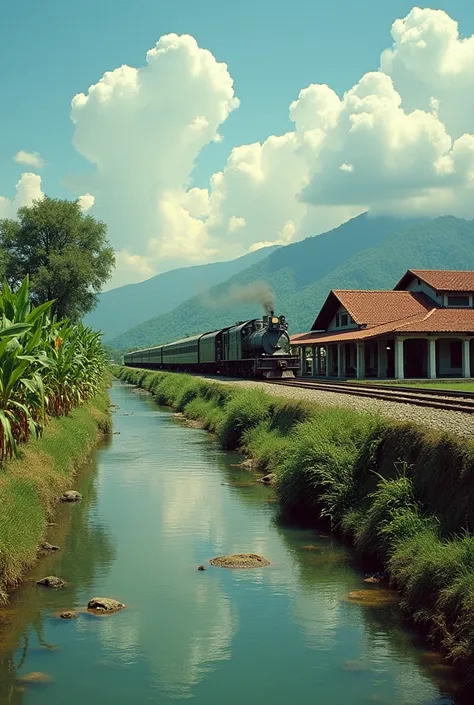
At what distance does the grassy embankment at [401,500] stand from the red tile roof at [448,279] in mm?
24173

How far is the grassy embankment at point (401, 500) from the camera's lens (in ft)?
26.8

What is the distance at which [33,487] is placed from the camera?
41.8ft

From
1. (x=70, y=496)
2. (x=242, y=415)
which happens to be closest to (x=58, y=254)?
(x=242, y=415)

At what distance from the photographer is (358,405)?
19.5m

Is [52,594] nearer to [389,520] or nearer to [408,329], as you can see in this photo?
[389,520]

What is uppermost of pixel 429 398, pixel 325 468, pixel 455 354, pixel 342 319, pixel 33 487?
pixel 342 319

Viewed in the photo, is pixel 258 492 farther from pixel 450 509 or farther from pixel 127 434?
pixel 127 434

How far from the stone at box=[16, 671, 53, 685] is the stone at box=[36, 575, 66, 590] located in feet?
→ 8.40

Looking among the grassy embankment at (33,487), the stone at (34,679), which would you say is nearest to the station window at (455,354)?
the grassy embankment at (33,487)

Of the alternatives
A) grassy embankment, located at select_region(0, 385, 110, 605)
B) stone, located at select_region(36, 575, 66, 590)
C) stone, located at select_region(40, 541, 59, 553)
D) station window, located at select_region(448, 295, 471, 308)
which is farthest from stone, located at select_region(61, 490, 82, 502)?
station window, located at select_region(448, 295, 471, 308)

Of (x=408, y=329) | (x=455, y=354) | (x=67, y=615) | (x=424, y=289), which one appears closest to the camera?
(x=67, y=615)

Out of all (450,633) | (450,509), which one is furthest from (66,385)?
(450,633)

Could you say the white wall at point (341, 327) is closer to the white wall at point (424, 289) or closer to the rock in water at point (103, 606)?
the white wall at point (424, 289)

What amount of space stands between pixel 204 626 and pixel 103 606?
51.1 inches
